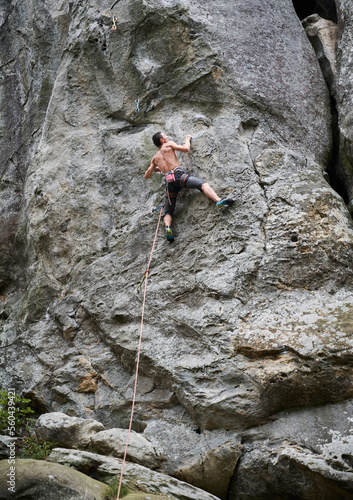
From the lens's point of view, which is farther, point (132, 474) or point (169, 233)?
point (169, 233)

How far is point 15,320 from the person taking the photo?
8.88 metres

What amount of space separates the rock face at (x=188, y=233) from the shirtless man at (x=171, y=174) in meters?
0.23

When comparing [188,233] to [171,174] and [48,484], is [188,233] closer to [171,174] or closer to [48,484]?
[171,174]

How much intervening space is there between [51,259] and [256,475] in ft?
16.3

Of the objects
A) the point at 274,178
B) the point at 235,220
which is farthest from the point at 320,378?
the point at 274,178

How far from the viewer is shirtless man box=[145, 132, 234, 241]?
295 inches

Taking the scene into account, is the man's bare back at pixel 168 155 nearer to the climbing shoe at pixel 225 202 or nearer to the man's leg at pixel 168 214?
the man's leg at pixel 168 214

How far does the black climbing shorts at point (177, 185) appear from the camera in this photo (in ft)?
24.6

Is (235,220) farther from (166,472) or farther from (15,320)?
(15,320)

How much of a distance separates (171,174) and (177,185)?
0.63 ft

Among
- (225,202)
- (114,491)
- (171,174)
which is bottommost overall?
(114,491)

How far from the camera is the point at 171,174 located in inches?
301

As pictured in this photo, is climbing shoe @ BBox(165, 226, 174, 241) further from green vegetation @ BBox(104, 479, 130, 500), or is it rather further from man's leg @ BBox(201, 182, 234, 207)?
green vegetation @ BBox(104, 479, 130, 500)

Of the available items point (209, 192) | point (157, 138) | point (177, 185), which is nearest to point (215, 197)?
point (209, 192)
